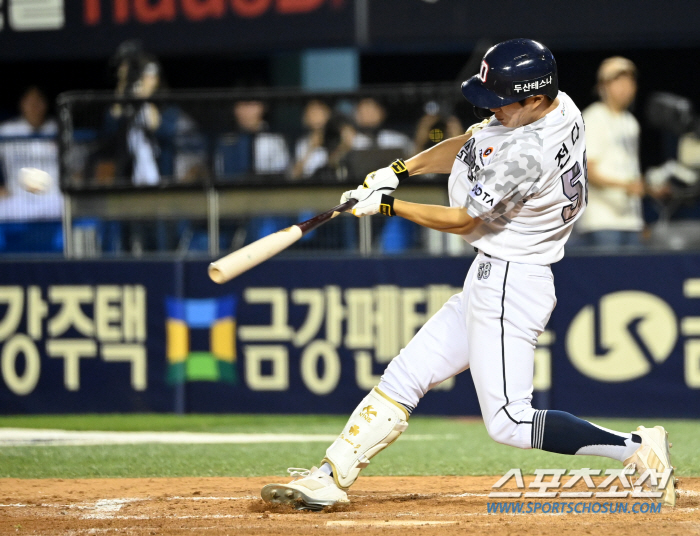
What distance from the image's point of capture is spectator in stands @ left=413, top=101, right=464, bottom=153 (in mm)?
8062

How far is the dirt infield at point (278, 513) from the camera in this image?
12.6 ft

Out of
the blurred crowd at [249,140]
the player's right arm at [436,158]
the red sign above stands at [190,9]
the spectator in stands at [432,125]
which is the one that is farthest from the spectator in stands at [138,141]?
the player's right arm at [436,158]

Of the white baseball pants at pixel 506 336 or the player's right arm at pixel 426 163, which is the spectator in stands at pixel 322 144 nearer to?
the player's right arm at pixel 426 163

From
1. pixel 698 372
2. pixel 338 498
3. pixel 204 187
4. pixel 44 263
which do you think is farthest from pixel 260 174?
pixel 338 498

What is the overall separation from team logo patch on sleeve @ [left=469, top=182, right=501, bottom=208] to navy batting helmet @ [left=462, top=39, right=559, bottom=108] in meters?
0.34

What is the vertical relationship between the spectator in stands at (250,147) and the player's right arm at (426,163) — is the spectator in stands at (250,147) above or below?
below

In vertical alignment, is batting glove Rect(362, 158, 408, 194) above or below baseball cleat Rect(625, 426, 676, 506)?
above

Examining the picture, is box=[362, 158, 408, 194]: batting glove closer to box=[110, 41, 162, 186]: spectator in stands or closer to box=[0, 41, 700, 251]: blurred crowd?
box=[0, 41, 700, 251]: blurred crowd

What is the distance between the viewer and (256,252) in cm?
394

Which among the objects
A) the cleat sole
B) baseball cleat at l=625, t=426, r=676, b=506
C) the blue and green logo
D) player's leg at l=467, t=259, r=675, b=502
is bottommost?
the blue and green logo

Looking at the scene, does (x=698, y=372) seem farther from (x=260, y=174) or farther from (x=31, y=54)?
(x=31, y=54)

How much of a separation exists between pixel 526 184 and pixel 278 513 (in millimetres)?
1582

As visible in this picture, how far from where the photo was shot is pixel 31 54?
935 cm

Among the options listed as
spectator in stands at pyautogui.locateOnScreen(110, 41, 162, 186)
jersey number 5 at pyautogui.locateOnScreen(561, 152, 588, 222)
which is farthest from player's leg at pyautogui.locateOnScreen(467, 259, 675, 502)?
spectator in stands at pyautogui.locateOnScreen(110, 41, 162, 186)
